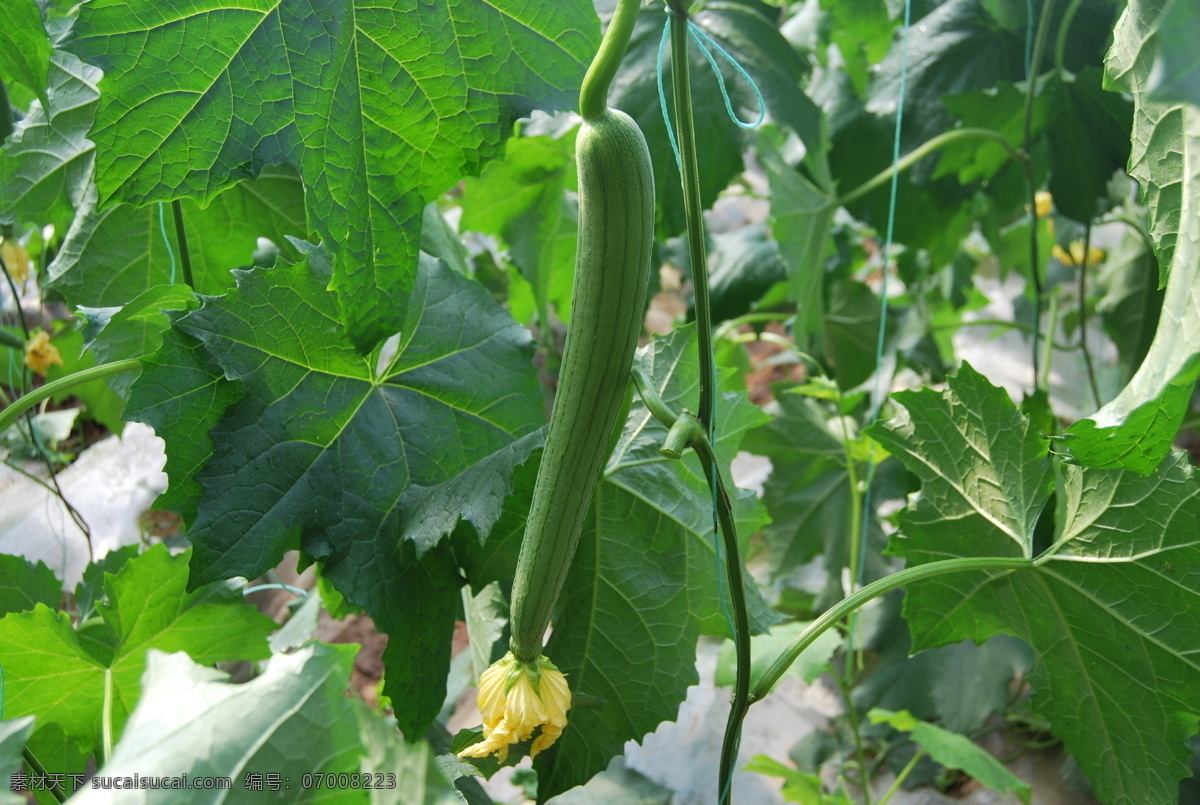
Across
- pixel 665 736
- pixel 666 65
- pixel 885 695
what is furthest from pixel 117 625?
pixel 885 695

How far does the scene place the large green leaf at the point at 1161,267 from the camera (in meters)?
0.43

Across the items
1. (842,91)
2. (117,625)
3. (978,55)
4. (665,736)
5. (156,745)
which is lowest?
(665,736)

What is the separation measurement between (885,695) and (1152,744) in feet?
2.42

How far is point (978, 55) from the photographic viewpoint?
4.00ft

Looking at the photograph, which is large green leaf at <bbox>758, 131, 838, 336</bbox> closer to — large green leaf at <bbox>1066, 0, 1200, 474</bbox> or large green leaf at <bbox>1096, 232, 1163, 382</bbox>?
large green leaf at <bbox>1096, 232, 1163, 382</bbox>

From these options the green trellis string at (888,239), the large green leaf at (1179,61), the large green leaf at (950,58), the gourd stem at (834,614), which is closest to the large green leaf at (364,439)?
the gourd stem at (834,614)

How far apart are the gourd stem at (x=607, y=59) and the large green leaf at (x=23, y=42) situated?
44cm

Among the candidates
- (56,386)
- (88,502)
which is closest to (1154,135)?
(56,386)

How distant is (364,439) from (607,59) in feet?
1.19

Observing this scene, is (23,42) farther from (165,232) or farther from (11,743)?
(11,743)

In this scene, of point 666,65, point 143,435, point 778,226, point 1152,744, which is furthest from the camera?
point 143,435

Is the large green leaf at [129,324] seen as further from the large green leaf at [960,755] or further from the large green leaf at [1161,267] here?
the large green leaf at [960,755]

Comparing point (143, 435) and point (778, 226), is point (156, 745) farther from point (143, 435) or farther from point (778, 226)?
point (143, 435)

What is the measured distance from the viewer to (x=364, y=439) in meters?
0.69
